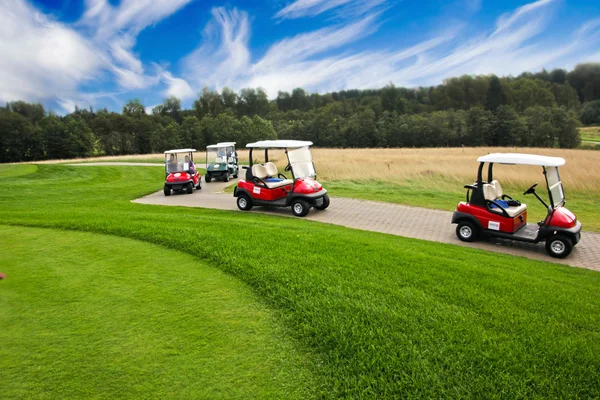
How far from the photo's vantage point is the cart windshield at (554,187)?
24.5 ft

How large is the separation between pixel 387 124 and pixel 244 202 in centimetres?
5509

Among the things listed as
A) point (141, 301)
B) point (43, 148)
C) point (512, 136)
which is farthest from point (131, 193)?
point (43, 148)

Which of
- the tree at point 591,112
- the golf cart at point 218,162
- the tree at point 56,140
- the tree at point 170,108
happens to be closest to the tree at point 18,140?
the tree at point 56,140

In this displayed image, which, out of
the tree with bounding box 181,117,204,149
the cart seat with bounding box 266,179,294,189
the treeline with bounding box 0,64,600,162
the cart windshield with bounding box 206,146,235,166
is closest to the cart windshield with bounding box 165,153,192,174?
the cart windshield with bounding box 206,146,235,166

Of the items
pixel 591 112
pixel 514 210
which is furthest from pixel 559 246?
pixel 591 112

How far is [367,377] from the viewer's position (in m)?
2.86

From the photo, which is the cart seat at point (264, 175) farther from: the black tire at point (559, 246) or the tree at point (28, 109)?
the tree at point (28, 109)

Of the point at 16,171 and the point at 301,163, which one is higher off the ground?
the point at 301,163

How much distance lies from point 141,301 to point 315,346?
1.85 m

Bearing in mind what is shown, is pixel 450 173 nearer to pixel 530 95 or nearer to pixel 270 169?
pixel 270 169

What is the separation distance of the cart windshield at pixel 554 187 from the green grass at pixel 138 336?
6530mm

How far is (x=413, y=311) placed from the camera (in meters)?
3.83

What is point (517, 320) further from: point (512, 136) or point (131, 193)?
point (512, 136)

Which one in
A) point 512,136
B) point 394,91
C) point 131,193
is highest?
point 394,91
